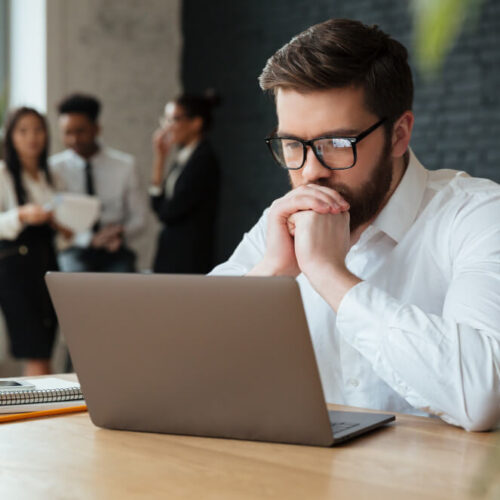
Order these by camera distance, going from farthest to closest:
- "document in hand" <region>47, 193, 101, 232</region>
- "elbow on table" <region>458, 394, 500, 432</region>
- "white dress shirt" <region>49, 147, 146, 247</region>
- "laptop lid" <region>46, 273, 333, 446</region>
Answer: "white dress shirt" <region>49, 147, 146, 247</region> < "document in hand" <region>47, 193, 101, 232</region> < "elbow on table" <region>458, 394, 500, 432</region> < "laptop lid" <region>46, 273, 333, 446</region>

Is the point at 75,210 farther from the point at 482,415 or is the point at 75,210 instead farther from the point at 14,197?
the point at 482,415

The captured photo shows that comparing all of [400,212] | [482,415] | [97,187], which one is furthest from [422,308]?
[97,187]

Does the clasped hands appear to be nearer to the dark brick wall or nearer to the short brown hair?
the short brown hair

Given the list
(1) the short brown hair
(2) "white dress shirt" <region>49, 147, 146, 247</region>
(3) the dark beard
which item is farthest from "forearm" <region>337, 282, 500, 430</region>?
(2) "white dress shirt" <region>49, 147, 146, 247</region>

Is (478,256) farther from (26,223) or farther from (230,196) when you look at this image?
(230,196)

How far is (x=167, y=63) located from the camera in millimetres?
5777

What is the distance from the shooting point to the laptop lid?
93 cm

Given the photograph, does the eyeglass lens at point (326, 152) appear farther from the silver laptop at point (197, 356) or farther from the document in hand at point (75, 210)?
the document in hand at point (75, 210)

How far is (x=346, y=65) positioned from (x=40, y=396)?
0.82 m

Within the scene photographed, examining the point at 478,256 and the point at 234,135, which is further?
the point at 234,135

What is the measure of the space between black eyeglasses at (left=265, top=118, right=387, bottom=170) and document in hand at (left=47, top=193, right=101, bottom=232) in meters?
2.77

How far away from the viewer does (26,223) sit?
3986 millimetres

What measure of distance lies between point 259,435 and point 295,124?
2.28 feet

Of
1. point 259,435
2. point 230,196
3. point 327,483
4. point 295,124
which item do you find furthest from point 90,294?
point 230,196
